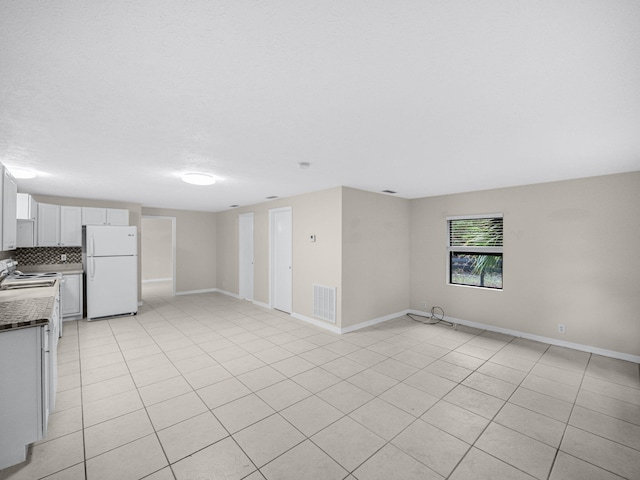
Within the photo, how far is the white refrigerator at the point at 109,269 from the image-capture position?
5070mm

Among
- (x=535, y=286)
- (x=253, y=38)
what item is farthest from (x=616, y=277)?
(x=253, y=38)

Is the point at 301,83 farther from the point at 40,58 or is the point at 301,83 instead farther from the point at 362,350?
the point at 362,350

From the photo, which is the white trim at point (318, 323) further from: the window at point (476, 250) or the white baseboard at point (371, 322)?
the window at point (476, 250)

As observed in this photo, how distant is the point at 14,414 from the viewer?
1.91m

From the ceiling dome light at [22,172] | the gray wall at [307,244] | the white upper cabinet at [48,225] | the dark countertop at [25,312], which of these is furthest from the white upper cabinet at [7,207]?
the gray wall at [307,244]

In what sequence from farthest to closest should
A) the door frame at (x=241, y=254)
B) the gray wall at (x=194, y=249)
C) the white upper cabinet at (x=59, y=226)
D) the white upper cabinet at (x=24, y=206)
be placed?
1. the gray wall at (x=194, y=249)
2. the door frame at (x=241, y=254)
3. the white upper cabinet at (x=59, y=226)
4. the white upper cabinet at (x=24, y=206)

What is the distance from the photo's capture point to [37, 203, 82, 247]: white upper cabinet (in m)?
5.11

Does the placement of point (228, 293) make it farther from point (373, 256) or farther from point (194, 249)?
point (373, 256)

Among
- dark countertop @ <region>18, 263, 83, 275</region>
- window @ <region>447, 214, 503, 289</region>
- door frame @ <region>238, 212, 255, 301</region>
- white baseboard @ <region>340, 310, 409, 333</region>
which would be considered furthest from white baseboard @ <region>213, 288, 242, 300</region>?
window @ <region>447, 214, 503, 289</region>

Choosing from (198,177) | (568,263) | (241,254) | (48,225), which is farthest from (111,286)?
(568,263)

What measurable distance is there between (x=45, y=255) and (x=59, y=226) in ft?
2.15

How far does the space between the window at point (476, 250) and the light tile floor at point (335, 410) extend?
1.11 m

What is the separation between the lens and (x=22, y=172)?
136 inches

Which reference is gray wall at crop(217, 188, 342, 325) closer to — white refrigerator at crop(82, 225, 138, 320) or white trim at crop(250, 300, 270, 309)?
white trim at crop(250, 300, 270, 309)
